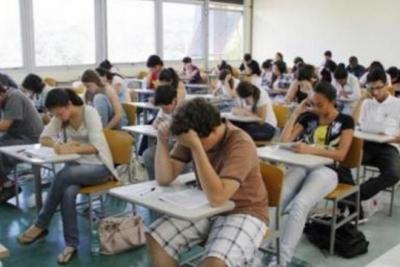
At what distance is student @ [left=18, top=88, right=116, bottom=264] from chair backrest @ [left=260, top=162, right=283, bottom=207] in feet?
4.36

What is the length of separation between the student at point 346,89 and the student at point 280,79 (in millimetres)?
1348

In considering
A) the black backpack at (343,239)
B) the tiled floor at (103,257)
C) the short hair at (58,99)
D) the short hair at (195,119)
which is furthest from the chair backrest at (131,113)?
the short hair at (195,119)

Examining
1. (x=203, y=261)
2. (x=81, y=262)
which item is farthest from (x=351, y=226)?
(x=81, y=262)

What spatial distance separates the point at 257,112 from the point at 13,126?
2.31 meters

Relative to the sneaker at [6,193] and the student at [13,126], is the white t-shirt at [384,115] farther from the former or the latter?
the sneaker at [6,193]

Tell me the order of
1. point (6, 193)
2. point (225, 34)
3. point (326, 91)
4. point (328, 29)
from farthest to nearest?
point (225, 34), point (328, 29), point (6, 193), point (326, 91)

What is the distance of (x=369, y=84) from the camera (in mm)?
4090

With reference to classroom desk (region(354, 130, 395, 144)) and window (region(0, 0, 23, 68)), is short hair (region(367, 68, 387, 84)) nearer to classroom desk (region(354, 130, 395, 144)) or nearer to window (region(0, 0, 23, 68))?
classroom desk (region(354, 130, 395, 144))

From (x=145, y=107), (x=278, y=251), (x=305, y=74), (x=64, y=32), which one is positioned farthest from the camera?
(x=64, y=32)

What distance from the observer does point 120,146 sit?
3.65 metres

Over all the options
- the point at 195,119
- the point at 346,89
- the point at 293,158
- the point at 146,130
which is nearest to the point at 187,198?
the point at 195,119

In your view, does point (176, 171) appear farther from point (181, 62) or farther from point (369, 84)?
point (181, 62)

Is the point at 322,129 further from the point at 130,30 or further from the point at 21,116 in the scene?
the point at 130,30

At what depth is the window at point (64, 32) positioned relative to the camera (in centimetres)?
879
